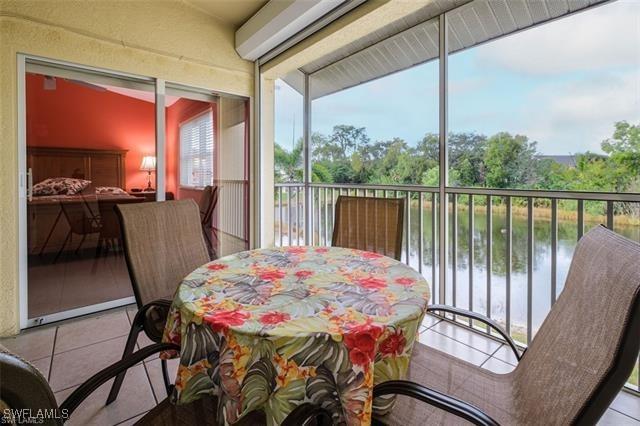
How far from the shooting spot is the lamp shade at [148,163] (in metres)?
2.99

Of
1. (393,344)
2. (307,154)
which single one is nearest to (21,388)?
(393,344)

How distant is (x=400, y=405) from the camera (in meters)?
1.03

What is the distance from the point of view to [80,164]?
2.69m

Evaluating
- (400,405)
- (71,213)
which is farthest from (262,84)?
(400,405)

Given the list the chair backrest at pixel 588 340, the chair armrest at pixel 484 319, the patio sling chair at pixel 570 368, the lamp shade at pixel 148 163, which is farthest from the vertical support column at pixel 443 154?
the lamp shade at pixel 148 163

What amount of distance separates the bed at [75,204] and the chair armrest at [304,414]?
2.76m

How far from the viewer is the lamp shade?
9.80ft

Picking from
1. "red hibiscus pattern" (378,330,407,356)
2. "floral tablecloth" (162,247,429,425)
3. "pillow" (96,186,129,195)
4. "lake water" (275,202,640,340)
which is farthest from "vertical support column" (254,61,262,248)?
"red hibiscus pattern" (378,330,407,356)

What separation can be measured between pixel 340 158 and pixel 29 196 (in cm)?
288

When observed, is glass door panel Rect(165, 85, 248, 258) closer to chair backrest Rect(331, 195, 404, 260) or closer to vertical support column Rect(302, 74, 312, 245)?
vertical support column Rect(302, 74, 312, 245)

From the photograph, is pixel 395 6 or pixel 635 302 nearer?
pixel 635 302

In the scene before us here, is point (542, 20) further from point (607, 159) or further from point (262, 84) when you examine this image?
point (262, 84)

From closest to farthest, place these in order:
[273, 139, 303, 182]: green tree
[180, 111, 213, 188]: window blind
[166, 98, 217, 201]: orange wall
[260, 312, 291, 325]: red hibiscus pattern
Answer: [260, 312, 291, 325]: red hibiscus pattern
[166, 98, 217, 201]: orange wall
[180, 111, 213, 188]: window blind
[273, 139, 303, 182]: green tree

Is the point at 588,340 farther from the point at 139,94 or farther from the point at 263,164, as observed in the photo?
the point at 139,94
